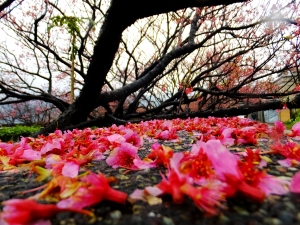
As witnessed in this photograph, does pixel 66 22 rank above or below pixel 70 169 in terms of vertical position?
above

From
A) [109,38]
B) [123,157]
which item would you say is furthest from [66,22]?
[123,157]

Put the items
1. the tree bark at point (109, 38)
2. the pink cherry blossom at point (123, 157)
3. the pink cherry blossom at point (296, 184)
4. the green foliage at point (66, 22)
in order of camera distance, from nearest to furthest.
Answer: the pink cherry blossom at point (296, 184)
the pink cherry blossom at point (123, 157)
the tree bark at point (109, 38)
the green foliage at point (66, 22)

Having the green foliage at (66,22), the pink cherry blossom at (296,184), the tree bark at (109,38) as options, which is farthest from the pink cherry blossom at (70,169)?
the green foliage at (66,22)

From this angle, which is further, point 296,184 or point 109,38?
point 109,38

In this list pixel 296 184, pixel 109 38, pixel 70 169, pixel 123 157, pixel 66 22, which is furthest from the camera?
pixel 66 22

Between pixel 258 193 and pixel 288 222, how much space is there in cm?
10

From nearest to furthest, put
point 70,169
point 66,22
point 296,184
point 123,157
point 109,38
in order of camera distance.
→ point 296,184 → point 70,169 → point 123,157 → point 109,38 → point 66,22

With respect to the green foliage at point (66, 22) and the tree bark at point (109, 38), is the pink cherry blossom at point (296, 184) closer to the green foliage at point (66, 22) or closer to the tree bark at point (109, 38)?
the tree bark at point (109, 38)

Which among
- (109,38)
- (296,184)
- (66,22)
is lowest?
(296,184)

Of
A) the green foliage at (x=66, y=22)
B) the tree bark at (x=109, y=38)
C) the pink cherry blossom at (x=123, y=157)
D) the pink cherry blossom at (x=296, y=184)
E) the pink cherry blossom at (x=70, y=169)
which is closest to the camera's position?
the pink cherry blossom at (x=296, y=184)

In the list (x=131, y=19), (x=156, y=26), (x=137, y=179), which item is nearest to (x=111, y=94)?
(x=131, y=19)

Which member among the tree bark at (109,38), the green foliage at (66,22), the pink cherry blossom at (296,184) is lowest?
the pink cherry blossom at (296,184)

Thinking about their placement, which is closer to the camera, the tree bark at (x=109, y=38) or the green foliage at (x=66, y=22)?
the tree bark at (x=109, y=38)

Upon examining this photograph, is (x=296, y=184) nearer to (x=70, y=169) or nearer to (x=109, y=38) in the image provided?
(x=70, y=169)
